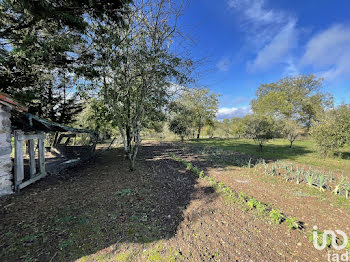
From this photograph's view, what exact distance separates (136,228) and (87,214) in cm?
120

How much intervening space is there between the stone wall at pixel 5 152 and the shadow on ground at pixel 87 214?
0.32 metres

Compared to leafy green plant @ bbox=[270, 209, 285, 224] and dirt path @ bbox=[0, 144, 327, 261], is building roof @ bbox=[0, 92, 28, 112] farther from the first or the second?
leafy green plant @ bbox=[270, 209, 285, 224]

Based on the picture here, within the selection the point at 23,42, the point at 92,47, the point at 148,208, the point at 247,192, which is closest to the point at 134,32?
the point at 92,47

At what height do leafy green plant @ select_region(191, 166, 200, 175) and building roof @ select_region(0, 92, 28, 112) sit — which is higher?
building roof @ select_region(0, 92, 28, 112)

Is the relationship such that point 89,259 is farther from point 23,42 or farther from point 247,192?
point 23,42

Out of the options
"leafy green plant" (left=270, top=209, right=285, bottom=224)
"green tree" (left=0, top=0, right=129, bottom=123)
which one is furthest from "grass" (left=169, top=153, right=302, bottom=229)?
"green tree" (left=0, top=0, right=129, bottom=123)

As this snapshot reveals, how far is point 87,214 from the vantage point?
3152 millimetres

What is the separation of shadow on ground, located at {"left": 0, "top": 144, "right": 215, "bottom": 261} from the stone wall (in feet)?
1.05

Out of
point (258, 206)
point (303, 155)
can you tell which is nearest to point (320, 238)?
point (258, 206)

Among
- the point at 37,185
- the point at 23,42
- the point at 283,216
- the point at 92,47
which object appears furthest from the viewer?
the point at 92,47

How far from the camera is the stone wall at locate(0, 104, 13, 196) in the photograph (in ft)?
12.1

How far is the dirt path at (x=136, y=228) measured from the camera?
2.28 m

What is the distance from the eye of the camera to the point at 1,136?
12.1ft

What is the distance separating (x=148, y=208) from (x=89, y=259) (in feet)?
4.78
